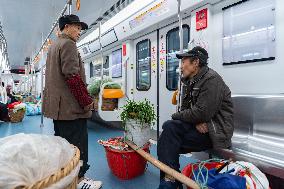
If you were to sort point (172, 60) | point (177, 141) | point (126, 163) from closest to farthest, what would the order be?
point (177, 141)
point (126, 163)
point (172, 60)

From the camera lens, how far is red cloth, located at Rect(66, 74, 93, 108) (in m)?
2.08

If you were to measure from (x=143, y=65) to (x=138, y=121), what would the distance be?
310 centimetres

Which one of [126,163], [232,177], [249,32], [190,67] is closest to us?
[232,177]

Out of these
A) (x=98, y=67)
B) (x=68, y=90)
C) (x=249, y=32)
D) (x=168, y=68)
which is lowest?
(x=68, y=90)

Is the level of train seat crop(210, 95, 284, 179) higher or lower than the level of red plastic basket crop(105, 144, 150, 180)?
higher

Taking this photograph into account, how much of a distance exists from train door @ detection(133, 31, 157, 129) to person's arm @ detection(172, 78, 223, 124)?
9.69 ft

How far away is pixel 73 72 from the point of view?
207cm

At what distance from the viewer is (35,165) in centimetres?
85

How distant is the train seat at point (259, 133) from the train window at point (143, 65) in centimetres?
276

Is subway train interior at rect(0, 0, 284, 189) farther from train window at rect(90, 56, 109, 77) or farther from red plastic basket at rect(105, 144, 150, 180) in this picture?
train window at rect(90, 56, 109, 77)

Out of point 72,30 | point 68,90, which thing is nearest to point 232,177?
point 68,90

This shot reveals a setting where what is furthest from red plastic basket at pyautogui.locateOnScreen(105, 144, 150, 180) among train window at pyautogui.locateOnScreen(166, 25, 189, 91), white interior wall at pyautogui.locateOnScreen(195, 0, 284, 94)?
train window at pyautogui.locateOnScreen(166, 25, 189, 91)

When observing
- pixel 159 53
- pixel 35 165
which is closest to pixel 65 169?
pixel 35 165

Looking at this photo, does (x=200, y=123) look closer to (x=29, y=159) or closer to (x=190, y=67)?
(x=190, y=67)
